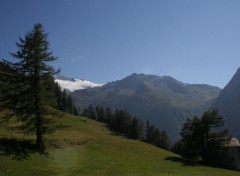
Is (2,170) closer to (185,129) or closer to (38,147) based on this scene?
(38,147)

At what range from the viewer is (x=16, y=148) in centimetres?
4956

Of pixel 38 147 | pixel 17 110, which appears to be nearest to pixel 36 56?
pixel 17 110

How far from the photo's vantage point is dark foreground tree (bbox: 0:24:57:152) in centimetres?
5315

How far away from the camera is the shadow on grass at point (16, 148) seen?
46500 millimetres

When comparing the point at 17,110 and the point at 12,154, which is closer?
the point at 12,154

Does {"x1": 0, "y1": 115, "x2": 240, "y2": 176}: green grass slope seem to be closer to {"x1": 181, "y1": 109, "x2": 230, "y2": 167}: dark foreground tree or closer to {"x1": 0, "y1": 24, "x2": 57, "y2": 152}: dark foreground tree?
{"x1": 0, "y1": 24, "x2": 57, "y2": 152}: dark foreground tree

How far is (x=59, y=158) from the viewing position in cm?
5050

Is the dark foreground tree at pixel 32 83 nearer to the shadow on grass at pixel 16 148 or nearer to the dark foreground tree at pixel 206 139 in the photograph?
the shadow on grass at pixel 16 148

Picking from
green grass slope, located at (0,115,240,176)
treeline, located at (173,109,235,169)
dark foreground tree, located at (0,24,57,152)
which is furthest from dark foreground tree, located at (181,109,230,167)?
dark foreground tree, located at (0,24,57,152)

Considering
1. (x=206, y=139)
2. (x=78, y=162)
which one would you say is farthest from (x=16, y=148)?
(x=206, y=139)

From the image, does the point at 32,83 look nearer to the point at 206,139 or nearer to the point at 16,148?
the point at 16,148

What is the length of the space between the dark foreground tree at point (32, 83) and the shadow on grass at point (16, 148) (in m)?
1.71

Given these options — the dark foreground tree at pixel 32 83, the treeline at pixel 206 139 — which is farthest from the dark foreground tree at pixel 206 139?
the dark foreground tree at pixel 32 83

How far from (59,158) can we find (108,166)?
6.67 m
